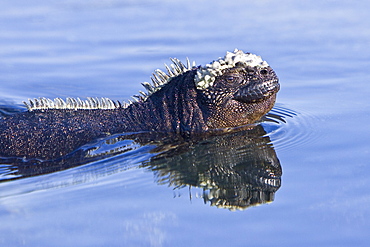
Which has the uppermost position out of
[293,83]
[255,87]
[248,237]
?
[293,83]

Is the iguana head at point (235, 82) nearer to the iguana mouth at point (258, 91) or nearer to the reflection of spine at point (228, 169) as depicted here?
the iguana mouth at point (258, 91)

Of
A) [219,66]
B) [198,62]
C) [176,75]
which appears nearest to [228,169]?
[219,66]

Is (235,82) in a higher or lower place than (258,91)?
higher

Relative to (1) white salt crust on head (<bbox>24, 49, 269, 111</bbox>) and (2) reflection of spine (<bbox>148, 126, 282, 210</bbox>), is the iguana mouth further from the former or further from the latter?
(2) reflection of spine (<bbox>148, 126, 282, 210</bbox>)

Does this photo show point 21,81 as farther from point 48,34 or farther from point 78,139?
point 78,139

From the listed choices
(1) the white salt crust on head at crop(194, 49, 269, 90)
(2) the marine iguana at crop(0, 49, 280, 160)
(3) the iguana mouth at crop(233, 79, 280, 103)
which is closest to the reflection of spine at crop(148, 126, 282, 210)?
(2) the marine iguana at crop(0, 49, 280, 160)

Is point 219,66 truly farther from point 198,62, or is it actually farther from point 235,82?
point 198,62

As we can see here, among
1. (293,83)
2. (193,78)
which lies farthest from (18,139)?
(293,83)
